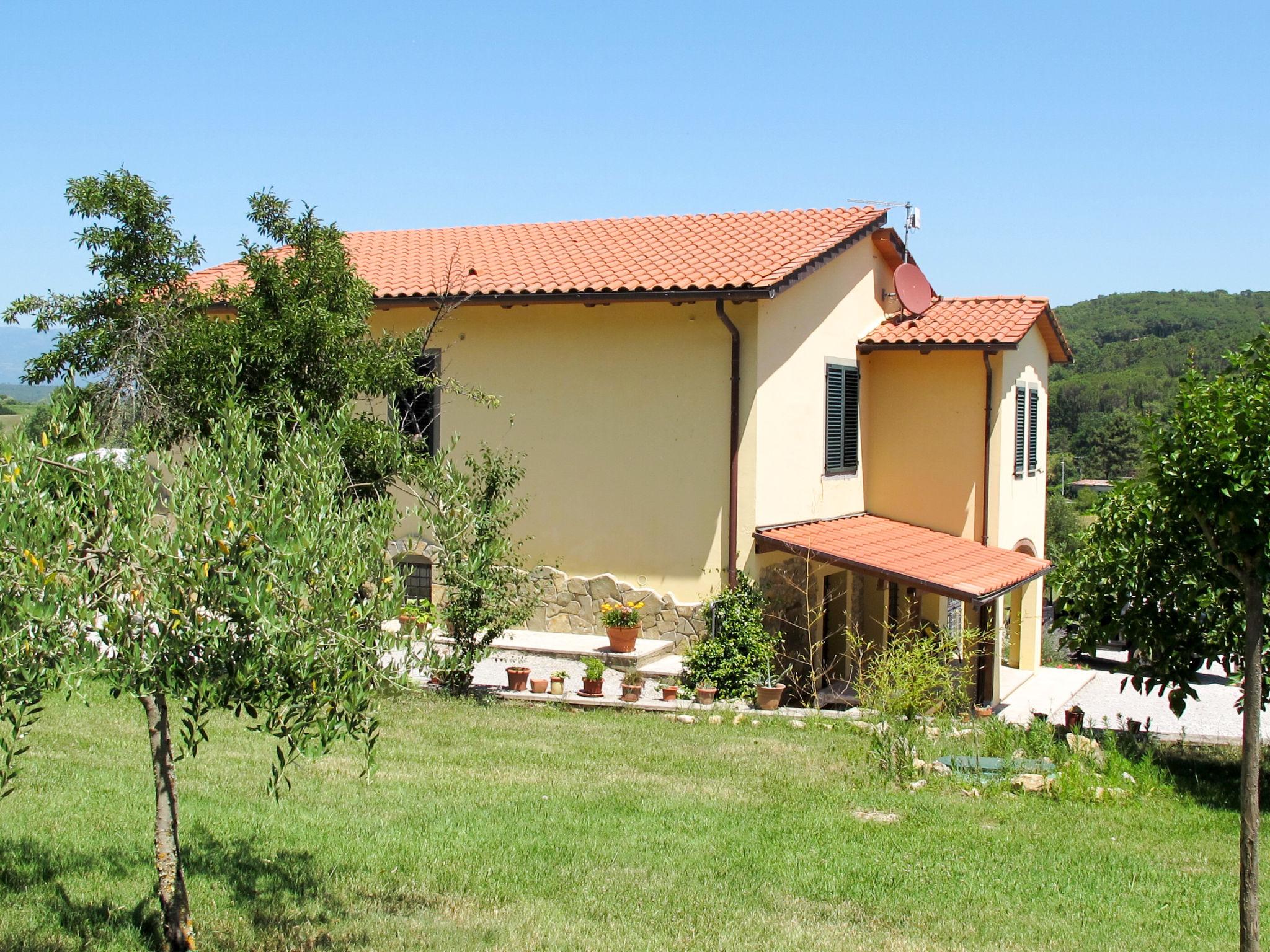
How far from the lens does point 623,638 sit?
15.4 m

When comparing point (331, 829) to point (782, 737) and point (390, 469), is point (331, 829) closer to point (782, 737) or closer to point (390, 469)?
point (390, 469)

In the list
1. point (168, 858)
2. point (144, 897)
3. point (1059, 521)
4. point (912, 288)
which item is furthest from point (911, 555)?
point (1059, 521)

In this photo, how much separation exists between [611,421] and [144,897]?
415 inches

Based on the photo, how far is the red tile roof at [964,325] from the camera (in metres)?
17.6

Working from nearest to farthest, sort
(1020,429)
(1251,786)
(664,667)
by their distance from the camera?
(1251,786)
(664,667)
(1020,429)

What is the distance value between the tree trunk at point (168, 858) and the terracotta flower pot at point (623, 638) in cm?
979

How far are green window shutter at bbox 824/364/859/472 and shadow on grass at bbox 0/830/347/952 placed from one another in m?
11.7

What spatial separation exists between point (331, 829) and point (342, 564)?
3.81 m

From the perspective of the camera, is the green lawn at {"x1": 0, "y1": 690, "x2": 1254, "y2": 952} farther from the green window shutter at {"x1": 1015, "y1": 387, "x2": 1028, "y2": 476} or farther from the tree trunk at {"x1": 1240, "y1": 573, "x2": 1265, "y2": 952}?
the green window shutter at {"x1": 1015, "y1": 387, "x2": 1028, "y2": 476}

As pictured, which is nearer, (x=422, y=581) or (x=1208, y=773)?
(x=1208, y=773)

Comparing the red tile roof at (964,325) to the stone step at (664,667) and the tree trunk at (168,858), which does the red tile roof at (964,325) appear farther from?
the tree trunk at (168,858)

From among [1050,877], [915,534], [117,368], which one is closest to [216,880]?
[117,368]

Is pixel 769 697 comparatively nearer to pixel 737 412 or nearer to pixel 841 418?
pixel 737 412

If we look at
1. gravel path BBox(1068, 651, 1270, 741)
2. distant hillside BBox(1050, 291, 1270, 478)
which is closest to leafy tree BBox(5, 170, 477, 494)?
gravel path BBox(1068, 651, 1270, 741)
